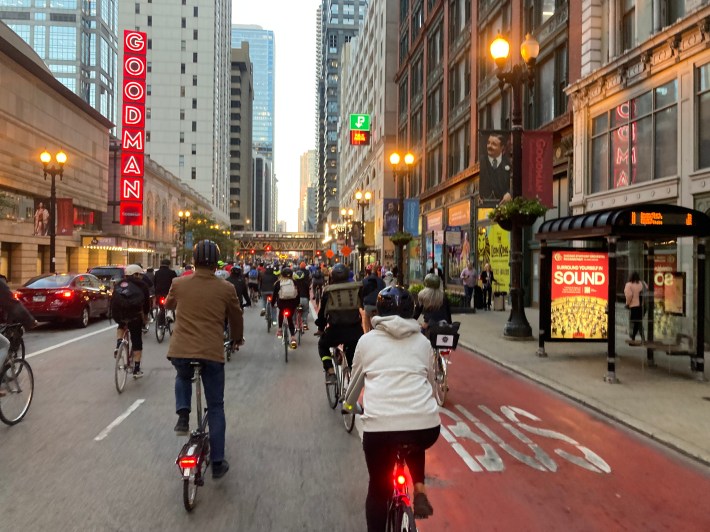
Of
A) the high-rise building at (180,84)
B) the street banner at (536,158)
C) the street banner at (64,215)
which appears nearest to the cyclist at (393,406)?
the street banner at (536,158)

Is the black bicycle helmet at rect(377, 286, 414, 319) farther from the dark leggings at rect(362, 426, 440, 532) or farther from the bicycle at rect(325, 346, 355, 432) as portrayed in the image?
the bicycle at rect(325, 346, 355, 432)

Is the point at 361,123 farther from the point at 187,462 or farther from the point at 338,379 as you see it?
the point at 187,462

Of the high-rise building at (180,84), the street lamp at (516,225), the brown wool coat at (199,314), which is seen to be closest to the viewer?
the brown wool coat at (199,314)

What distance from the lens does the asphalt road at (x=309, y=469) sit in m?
4.52

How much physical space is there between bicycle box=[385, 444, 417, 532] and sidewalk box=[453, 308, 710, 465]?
438 cm

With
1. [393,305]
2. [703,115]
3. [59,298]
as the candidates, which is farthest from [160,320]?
[703,115]

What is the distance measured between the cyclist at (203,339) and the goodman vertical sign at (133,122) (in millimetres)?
50957

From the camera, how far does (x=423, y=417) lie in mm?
3324

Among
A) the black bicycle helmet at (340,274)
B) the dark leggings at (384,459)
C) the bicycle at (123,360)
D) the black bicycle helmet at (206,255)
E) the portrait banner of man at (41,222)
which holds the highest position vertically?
the portrait banner of man at (41,222)

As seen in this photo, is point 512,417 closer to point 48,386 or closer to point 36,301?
point 48,386

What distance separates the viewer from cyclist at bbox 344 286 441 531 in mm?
3283

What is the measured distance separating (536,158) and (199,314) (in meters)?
14.7

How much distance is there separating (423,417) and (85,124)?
54.1 meters

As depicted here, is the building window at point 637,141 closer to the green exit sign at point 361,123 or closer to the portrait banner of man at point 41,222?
the portrait banner of man at point 41,222
